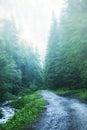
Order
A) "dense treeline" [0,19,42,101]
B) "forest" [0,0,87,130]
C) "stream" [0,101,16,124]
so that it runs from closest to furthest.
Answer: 1. "stream" [0,101,16,124]
2. "forest" [0,0,87,130]
3. "dense treeline" [0,19,42,101]

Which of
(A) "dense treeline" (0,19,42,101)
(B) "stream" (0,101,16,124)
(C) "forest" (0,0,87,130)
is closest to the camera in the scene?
(B) "stream" (0,101,16,124)

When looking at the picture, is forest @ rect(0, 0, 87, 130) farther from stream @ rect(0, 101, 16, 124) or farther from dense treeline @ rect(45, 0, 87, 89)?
stream @ rect(0, 101, 16, 124)

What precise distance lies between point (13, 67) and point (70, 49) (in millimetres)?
22703

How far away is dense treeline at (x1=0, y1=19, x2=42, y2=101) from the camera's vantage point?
40562mm

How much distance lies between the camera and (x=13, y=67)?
47.2m

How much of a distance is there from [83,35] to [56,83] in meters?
33.6

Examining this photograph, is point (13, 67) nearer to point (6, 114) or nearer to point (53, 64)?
point (53, 64)

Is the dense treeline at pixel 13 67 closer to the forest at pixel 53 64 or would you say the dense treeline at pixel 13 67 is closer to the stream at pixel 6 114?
the forest at pixel 53 64

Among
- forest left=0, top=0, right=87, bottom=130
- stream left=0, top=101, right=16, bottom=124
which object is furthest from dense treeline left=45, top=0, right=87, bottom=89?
stream left=0, top=101, right=16, bottom=124

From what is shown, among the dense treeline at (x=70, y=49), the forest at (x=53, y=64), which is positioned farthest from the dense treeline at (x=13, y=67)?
the dense treeline at (x=70, y=49)

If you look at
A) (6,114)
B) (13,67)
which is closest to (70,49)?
(6,114)

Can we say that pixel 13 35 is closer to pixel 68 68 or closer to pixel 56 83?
pixel 56 83

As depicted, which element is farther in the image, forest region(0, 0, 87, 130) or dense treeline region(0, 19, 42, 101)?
dense treeline region(0, 19, 42, 101)

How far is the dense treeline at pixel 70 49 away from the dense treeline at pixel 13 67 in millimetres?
8256
